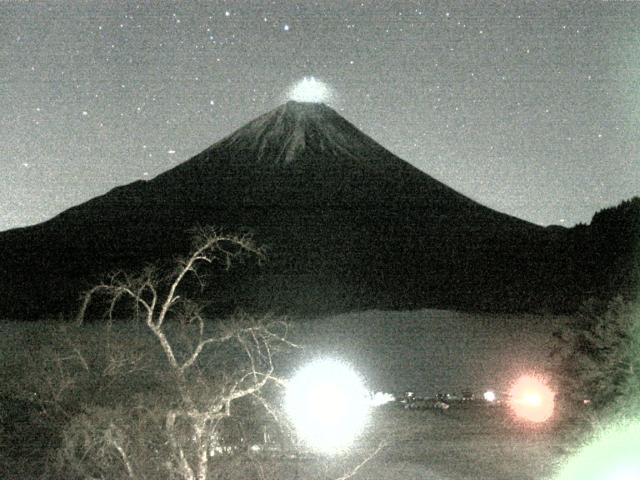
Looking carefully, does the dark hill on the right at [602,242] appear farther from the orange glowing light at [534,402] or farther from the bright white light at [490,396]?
the orange glowing light at [534,402]

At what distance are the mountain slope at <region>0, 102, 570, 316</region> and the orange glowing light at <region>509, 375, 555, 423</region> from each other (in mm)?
14326

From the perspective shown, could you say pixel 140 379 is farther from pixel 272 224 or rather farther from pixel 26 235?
pixel 26 235

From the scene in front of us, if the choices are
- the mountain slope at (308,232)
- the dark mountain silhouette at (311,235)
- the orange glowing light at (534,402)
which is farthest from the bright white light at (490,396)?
the mountain slope at (308,232)

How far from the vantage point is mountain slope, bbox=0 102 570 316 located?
4034cm

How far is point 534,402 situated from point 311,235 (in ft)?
101

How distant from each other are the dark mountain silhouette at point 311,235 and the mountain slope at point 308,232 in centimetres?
11

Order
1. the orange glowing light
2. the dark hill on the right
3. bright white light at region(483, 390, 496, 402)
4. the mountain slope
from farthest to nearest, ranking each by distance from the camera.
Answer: the mountain slope < the dark hill on the right < bright white light at region(483, 390, 496, 402) < the orange glowing light

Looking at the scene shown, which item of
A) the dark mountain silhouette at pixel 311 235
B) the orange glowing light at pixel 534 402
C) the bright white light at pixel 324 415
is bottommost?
the bright white light at pixel 324 415

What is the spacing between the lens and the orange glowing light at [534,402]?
18712 mm

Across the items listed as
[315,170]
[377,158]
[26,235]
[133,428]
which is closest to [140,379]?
[133,428]

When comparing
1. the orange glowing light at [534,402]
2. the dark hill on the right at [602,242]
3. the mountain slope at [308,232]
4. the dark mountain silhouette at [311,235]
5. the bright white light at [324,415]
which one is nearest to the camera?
the bright white light at [324,415]

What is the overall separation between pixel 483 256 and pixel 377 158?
19762 mm

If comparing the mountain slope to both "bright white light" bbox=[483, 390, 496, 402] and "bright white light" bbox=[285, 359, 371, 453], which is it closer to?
"bright white light" bbox=[483, 390, 496, 402]

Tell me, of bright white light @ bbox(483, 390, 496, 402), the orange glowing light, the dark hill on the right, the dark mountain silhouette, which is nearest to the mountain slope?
the dark mountain silhouette
